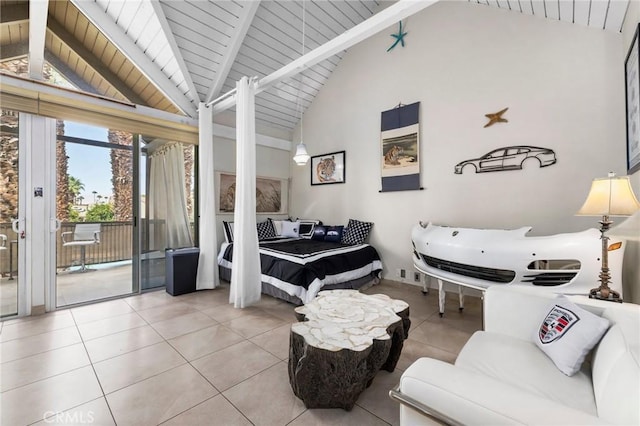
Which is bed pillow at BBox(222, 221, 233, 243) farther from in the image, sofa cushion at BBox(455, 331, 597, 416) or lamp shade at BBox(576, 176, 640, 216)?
lamp shade at BBox(576, 176, 640, 216)

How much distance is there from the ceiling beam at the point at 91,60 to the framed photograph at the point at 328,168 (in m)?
2.88

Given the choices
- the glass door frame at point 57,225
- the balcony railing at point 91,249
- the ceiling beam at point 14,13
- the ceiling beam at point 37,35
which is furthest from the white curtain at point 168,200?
the ceiling beam at point 14,13

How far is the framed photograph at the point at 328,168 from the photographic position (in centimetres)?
482

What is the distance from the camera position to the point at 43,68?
9.97 feet

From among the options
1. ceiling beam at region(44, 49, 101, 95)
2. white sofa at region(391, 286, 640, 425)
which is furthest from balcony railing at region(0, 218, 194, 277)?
white sofa at region(391, 286, 640, 425)

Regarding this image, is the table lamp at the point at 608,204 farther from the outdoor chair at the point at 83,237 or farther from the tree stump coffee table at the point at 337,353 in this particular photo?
the outdoor chair at the point at 83,237

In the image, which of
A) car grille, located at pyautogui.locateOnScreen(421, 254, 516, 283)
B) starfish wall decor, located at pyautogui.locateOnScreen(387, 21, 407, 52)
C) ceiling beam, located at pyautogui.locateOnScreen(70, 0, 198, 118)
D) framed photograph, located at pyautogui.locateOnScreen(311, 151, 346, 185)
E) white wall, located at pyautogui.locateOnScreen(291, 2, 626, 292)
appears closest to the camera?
car grille, located at pyautogui.locateOnScreen(421, 254, 516, 283)

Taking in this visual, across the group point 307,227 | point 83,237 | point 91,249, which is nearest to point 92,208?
point 83,237

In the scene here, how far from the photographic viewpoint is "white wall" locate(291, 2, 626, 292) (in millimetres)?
2662

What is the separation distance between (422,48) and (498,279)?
128 inches

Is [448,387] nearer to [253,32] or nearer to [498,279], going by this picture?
[498,279]

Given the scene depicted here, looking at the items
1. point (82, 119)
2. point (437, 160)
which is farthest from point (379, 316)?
point (82, 119)

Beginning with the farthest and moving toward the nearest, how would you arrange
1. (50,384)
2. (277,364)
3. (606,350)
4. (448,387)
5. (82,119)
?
(82,119) → (277,364) → (50,384) → (606,350) → (448,387)

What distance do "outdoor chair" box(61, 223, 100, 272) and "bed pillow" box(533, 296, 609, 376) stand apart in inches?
193
